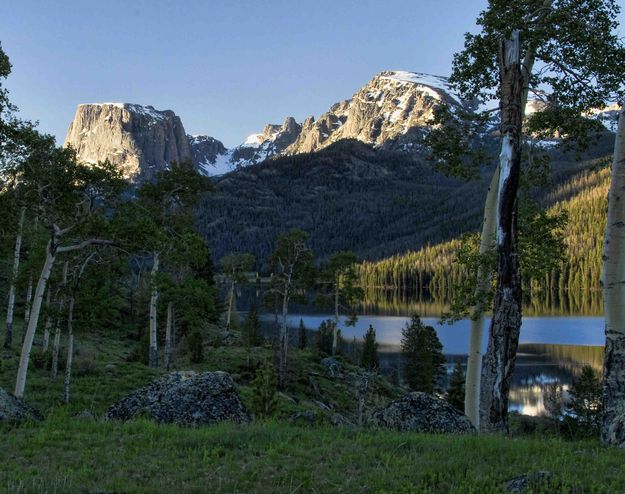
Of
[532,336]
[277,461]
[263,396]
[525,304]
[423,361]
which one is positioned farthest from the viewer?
[525,304]

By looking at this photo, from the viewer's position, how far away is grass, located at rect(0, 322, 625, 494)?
5.82 metres

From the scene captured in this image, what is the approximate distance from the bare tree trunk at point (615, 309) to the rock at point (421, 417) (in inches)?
113

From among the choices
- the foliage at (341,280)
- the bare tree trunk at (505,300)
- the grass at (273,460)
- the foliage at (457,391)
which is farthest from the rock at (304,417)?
the foliage at (341,280)

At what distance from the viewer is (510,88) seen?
10398 millimetres

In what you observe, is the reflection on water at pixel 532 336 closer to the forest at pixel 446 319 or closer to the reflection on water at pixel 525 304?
the reflection on water at pixel 525 304

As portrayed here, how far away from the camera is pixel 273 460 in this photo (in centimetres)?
704

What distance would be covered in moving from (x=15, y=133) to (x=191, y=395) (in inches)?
460

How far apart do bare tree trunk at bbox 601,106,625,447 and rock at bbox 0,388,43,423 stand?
1046 centimetres

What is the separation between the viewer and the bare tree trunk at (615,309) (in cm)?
818

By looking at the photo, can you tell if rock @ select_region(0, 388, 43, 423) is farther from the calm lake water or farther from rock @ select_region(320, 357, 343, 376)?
rock @ select_region(320, 357, 343, 376)

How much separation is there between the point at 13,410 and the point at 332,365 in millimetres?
33162

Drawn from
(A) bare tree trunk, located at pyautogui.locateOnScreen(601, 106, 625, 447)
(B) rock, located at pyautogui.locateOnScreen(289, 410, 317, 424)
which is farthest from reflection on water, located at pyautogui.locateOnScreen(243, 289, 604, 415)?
(A) bare tree trunk, located at pyautogui.locateOnScreen(601, 106, 625, 447)

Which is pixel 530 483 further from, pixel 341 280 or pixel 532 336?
pixel 532 336

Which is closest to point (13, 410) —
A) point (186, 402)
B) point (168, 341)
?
point (186, 402)
